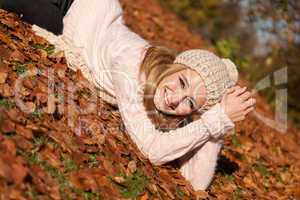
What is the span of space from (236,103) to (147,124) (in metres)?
0.62

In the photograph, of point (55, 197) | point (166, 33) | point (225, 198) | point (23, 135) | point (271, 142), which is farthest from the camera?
point (166, 33)

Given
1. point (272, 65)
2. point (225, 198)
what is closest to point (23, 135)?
point (225, 198)

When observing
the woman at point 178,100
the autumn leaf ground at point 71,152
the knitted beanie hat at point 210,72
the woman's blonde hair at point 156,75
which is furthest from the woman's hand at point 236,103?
the autumn leaf ground at point 71,152

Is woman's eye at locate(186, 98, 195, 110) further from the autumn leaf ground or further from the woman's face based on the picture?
the autumn leaf ground

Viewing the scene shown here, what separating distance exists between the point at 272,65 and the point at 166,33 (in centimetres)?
222

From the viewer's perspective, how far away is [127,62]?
437 centimetres

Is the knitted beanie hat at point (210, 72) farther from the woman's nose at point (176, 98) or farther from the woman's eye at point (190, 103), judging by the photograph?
the woman's nose at point (176, 98)

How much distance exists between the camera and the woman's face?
418 centimetres

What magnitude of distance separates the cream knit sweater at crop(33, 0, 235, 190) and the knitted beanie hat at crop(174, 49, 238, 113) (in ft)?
0.50

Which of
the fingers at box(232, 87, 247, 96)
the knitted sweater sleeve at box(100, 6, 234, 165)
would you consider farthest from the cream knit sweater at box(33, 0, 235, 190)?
the fingers at box(232, 87, 247, 96)

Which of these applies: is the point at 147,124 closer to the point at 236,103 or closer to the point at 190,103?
the point at 190,103

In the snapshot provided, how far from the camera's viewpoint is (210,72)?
4176 millimetres

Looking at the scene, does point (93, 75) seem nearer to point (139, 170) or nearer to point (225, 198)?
point (139, 170)

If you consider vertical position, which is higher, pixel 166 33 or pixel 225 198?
pixel 225 198
